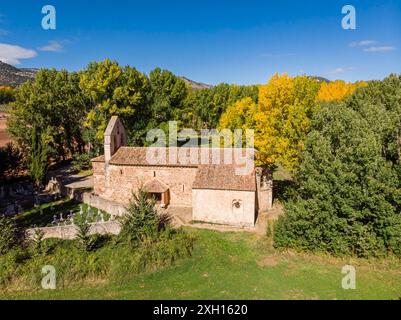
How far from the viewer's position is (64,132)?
43438 mm

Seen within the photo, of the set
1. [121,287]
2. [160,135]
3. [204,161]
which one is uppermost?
[160,135]

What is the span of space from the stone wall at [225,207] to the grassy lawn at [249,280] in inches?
147

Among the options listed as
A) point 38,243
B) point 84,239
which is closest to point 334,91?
point 84,239

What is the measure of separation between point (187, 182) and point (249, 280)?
12.1m

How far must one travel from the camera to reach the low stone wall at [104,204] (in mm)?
26047

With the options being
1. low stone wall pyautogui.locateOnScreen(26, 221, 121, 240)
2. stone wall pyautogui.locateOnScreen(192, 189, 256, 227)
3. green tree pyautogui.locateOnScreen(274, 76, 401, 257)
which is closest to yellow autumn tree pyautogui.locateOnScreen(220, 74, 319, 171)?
green tree pyautogui.locateOnScreen(274, 76, 401, 257)

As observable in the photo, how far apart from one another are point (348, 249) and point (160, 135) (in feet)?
101

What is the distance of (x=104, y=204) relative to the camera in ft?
89.9

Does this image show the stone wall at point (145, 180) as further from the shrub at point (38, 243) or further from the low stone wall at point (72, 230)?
the shrub at point (38, 243)

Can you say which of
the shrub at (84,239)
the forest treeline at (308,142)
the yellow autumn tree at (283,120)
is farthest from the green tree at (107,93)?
the yellow autumn tree at (283,120)

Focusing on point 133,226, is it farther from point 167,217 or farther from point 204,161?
point 204,161

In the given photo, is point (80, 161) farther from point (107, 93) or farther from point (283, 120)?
point (283, 120)

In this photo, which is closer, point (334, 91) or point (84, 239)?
point (84, 239)
